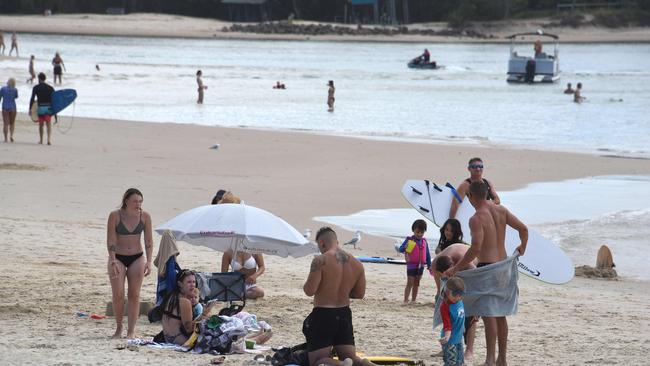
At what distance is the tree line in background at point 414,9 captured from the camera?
103 metres

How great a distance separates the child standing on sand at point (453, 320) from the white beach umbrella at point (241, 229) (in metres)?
1.90

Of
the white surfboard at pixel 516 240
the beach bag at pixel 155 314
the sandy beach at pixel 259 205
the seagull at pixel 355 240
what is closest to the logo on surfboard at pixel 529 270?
the white surfboard at pixel 516 240

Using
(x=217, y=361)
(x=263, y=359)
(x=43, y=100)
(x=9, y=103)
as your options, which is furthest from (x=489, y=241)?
(x=9, y=103)

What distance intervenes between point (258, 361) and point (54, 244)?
5256mm

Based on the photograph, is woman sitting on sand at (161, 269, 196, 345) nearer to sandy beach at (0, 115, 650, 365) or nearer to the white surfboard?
sandy beach at (0, 115, 650, 365)

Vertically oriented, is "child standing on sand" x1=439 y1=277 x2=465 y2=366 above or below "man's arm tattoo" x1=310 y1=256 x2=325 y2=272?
below

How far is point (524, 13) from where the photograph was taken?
106m

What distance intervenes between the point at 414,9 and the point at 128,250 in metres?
107

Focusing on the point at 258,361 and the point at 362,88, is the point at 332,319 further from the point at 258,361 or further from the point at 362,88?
the point at 362,88

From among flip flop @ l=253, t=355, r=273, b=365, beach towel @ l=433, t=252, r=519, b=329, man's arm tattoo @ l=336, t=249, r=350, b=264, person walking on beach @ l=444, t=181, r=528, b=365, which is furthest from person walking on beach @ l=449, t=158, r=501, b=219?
flip flop @ l=253, t=355, r=273, b=365

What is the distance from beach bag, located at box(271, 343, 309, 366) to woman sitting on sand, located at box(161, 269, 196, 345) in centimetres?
88

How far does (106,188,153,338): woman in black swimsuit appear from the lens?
866cm

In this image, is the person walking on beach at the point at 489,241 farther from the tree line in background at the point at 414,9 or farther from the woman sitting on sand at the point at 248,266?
the tree line in background at the point at 414,9

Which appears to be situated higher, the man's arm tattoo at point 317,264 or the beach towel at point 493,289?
the man's arm tattoo at point 317,264
